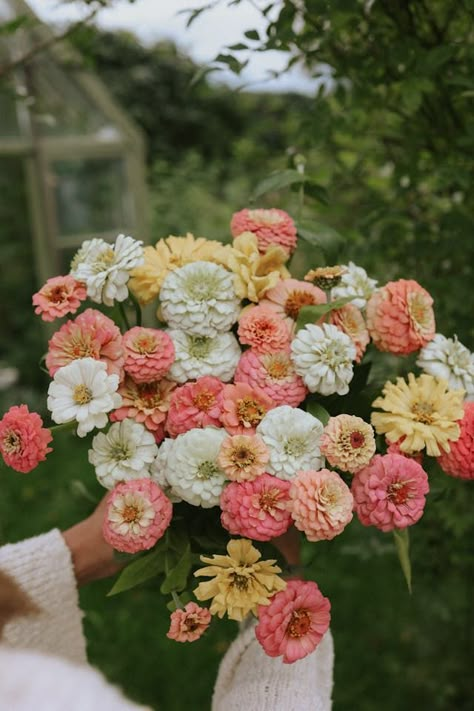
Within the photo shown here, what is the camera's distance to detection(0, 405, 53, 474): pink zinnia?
95 cm

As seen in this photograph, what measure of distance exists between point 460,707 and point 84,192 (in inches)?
163

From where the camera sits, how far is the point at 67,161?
16.5 feet

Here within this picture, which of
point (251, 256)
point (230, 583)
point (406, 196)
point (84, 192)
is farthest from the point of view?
point (84, 192)

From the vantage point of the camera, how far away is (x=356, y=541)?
2158 mm

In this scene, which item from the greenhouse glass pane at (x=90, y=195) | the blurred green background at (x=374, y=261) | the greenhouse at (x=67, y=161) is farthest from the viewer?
the greenhouse glass pane at (x=90, y=195)

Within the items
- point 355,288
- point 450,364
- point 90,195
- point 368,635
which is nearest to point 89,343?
point 355,288

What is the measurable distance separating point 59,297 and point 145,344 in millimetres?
150

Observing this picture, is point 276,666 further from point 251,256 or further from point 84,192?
point 84,192

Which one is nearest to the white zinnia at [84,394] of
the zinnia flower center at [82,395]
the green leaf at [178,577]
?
the zinnia flower center at [82,395]

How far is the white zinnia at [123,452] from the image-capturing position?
97 cm

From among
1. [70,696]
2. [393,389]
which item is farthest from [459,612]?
[70,696]

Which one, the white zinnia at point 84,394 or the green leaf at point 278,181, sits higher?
the green leaf at point 278,181

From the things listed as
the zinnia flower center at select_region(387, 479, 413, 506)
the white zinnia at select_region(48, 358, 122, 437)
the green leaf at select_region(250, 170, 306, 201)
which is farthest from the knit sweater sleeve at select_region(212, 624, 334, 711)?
the green leaf at select_region(250, 170, 306, 201)

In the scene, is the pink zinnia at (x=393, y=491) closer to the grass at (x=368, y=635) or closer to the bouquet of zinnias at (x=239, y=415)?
the bouquet of zinnias at (x=239, y=415)
